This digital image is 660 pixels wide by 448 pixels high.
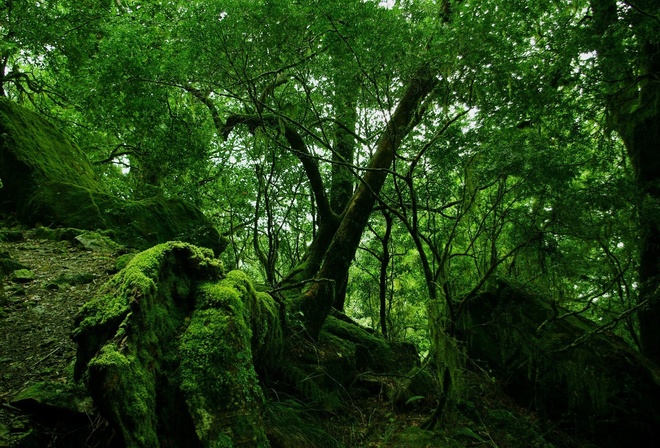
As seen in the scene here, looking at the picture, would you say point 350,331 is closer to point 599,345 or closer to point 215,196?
point 599,345

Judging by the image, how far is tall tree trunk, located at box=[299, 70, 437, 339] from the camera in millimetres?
5527

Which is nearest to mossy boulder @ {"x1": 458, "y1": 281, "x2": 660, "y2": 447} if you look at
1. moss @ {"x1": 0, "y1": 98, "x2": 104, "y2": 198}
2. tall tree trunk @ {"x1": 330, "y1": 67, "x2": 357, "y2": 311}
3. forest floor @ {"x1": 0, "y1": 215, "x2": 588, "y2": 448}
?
forest floor @ {"x1": 0, "y1": 215, "x2": 588, "y2": 448}

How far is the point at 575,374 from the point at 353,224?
14.3 ft

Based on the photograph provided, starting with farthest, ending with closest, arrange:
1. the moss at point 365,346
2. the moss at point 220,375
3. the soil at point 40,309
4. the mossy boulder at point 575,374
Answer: the moss at point 365,346
the mossy boulder at point 575,374
the soil at point 40,309
the moss at point 220,375

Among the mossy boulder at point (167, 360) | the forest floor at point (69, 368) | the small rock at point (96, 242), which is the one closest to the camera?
the mossy boulder at point (167, 360)

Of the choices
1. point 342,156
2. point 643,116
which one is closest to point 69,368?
point 342,156

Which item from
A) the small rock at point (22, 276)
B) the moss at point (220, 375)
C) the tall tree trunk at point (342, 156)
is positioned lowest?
the moss at point (220, 375)

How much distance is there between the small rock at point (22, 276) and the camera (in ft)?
12.8

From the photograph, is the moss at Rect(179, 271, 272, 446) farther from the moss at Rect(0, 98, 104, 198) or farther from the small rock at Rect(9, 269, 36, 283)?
the moss at Rect(0, 98, 104, 198)

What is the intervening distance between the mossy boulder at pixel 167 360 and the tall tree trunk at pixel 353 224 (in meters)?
2.30

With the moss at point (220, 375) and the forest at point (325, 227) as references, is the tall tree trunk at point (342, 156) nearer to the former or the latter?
the forest at point (325, 227)

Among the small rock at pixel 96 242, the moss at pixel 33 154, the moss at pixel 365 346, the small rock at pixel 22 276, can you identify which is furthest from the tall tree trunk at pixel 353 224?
the moss at pixel 33 154

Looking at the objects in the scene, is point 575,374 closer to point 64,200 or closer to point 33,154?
point 64,200

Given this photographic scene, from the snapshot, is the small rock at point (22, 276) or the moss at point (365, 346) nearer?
the small rock at point (22, 276)
